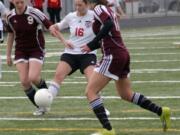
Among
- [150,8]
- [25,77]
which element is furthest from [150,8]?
[25,77]

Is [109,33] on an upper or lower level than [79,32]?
upper

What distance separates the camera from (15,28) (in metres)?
11.1

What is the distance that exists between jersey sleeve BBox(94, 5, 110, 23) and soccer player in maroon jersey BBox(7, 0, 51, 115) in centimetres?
216

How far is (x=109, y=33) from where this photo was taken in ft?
29.4

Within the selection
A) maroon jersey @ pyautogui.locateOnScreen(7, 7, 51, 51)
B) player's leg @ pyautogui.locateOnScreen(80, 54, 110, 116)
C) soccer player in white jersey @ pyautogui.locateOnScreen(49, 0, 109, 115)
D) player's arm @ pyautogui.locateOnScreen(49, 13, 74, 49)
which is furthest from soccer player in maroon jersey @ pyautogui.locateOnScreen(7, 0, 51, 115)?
player's leg @ pyautogui.locateOnScreen(80, 54, 110, 116)

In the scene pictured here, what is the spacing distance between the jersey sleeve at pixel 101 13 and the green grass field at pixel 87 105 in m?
1.54

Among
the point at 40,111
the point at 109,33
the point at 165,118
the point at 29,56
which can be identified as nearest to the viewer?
the point at 109,33

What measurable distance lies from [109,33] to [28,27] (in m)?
2.35

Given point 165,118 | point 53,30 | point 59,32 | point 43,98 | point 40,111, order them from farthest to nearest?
point 40,111, point 59,32, point 53,30, point 43,98, point 165,118

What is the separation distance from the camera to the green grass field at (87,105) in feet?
32.3

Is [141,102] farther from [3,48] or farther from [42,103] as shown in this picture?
[3,48]

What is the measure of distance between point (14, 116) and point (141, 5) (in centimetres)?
3109

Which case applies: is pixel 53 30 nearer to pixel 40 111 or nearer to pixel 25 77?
pixel 25 77

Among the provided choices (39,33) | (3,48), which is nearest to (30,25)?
(39,33)
